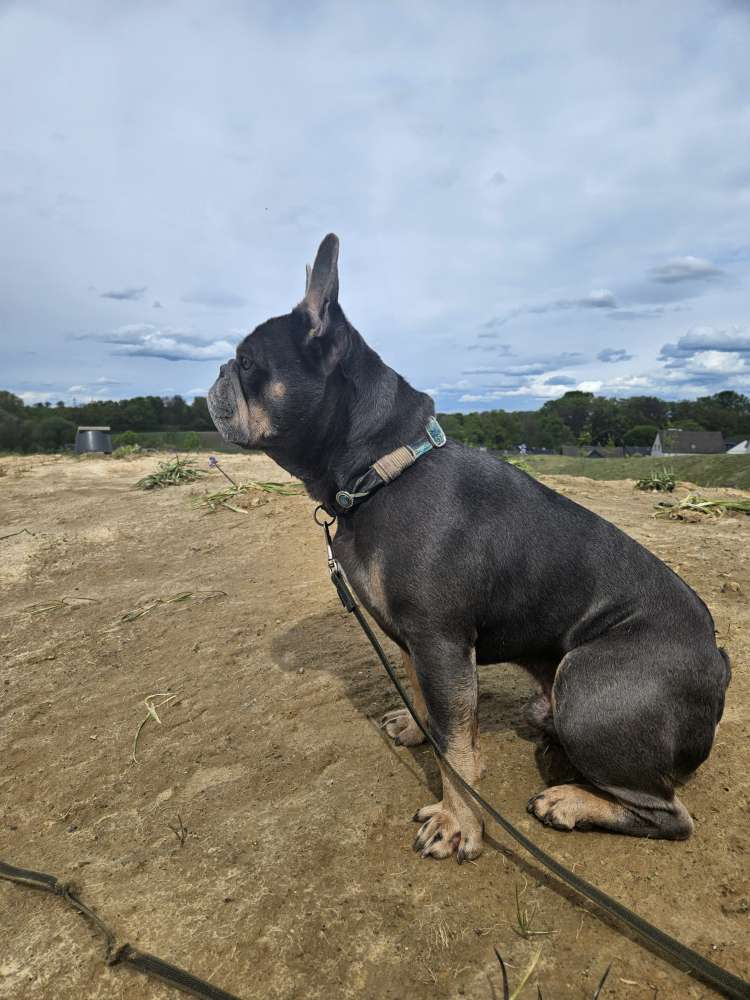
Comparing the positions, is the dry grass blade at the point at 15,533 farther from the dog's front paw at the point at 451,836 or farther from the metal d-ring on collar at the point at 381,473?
the dog's front paw at the point at 451,836

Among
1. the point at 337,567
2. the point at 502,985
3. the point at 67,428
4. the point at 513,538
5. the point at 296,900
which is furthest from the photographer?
the point at 67,428

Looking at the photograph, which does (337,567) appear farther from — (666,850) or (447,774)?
(666,850)

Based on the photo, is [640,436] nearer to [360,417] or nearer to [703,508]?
[703,508]

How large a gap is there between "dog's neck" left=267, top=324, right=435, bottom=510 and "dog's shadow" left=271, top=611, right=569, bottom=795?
67.4 inches

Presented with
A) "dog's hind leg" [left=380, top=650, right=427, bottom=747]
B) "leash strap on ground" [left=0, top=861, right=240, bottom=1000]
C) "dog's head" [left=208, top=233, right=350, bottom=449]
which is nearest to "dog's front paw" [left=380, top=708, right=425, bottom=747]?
"dog's hind leg" [left=380, top=650, right=427, bottom=747]

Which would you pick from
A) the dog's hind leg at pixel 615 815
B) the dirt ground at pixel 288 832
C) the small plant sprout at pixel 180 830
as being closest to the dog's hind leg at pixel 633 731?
the dog's hind leg at pixel 615 815

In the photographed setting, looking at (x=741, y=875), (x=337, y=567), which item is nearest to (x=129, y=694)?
(x=337, y=567)

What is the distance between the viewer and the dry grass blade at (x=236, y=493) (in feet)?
36.6

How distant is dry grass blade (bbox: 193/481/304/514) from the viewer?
11162mm

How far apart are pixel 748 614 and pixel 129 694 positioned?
5.53 metres

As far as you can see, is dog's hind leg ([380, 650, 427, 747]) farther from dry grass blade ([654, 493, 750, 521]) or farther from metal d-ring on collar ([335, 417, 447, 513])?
dry grass blade ([654, 493, 750, 521])

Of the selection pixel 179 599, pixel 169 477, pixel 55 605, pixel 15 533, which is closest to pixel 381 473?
pixel 179 599

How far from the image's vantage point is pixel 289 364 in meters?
3.72

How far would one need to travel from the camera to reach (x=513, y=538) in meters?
3.47
